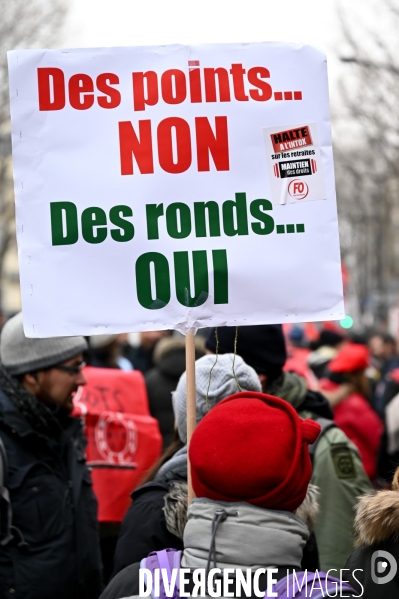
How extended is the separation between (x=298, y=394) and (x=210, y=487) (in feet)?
6.25

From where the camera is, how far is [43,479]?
11.8 feet

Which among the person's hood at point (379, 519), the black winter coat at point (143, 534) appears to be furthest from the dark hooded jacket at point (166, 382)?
the person's hood at point (379, 519)

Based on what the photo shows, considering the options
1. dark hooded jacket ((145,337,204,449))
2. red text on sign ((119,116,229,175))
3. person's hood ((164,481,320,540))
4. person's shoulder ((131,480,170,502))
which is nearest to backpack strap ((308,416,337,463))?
person's hood ((164,481,320,540))

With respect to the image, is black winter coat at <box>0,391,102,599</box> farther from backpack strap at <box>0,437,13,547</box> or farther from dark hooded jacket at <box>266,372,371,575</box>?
dark hooded jacket at <box>266,372,371,575</box>

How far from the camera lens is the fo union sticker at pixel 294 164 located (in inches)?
117

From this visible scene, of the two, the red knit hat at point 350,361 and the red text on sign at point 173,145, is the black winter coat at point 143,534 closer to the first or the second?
the red text on sign at point 173,145

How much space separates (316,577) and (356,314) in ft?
125

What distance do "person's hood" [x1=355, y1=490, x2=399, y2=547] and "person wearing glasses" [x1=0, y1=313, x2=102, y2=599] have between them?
1497 millimetres

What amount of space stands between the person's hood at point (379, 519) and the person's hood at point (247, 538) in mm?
384

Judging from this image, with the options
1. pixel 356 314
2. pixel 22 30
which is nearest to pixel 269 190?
pixel 22 30

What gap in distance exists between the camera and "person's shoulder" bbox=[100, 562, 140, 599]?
2211 millimetres

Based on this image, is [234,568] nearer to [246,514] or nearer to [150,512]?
[246,514]

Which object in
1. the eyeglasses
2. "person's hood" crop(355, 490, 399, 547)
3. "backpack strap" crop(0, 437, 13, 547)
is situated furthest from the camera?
the eyeglasses

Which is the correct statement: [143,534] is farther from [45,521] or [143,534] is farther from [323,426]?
[323,426]
